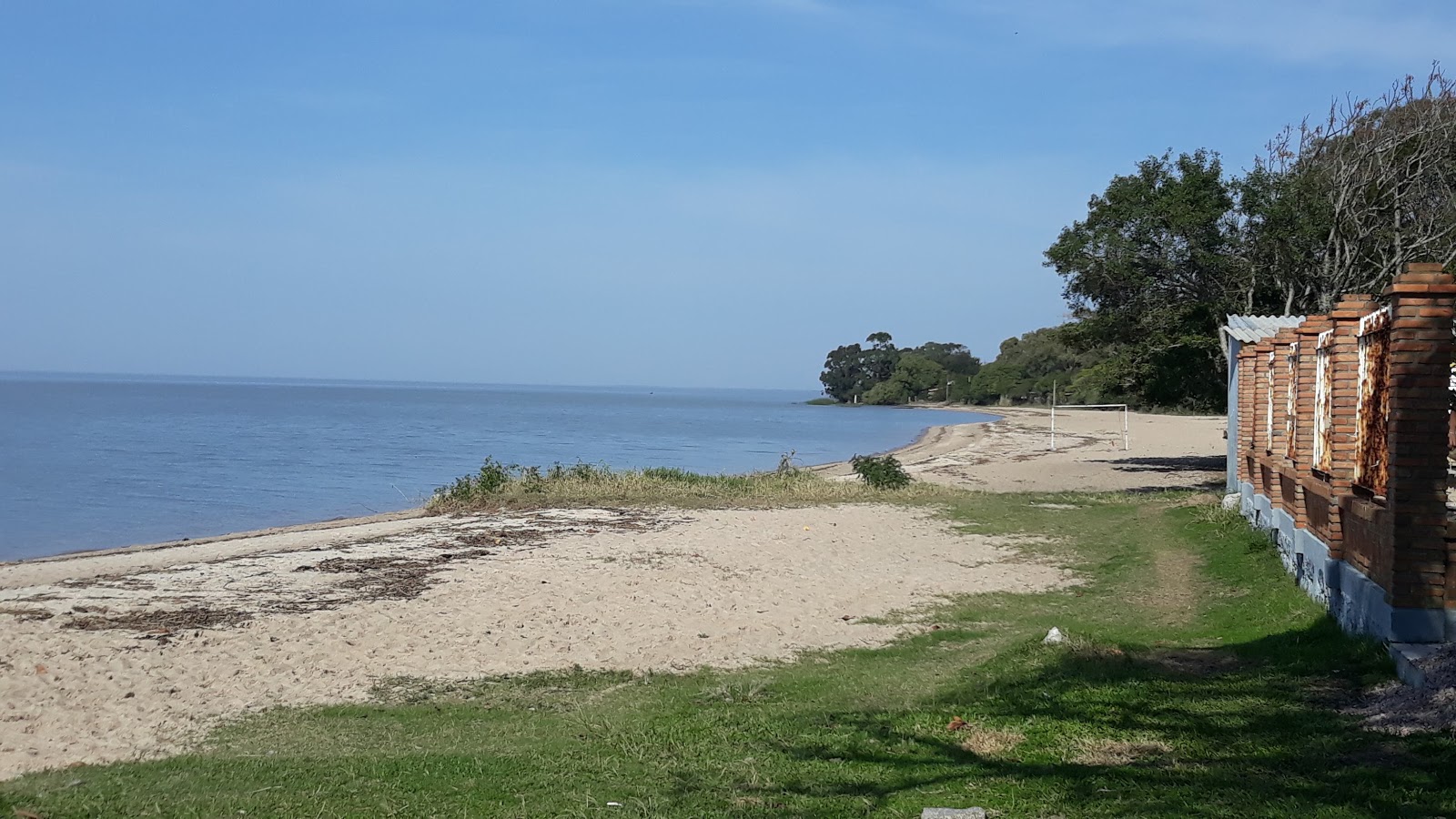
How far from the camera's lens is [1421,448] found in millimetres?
7672

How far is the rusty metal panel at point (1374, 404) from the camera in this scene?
26.9 feet

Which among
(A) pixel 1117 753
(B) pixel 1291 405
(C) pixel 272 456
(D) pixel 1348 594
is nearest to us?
(A) pixel 1117 753

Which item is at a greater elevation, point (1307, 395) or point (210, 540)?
point (1307, 395)

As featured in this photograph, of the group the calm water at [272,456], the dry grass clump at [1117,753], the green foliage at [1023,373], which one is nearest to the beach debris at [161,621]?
the dry grass clump at [1117,753]

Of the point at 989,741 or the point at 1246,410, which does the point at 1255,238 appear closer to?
the point at 1246,410

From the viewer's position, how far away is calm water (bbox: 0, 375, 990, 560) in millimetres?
30156

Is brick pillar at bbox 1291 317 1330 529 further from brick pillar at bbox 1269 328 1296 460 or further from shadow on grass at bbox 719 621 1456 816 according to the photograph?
shadow on grass at bbox 719 621 1456 816

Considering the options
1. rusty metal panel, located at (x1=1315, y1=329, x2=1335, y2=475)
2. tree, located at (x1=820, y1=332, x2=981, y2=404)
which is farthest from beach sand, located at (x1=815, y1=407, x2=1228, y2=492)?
tree, located at (x1=820, y1=332, x2=981, y2=404)

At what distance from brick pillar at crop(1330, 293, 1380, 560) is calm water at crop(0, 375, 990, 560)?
77.6 ft

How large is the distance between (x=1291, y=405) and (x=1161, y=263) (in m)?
12.8

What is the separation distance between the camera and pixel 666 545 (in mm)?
17891

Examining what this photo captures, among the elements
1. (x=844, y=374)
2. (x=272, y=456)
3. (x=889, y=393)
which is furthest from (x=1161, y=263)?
(x=844, y=374)

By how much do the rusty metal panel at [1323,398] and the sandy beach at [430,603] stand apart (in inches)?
165

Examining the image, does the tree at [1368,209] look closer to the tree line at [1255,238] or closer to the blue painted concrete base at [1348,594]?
the tree line at [1255,238]
